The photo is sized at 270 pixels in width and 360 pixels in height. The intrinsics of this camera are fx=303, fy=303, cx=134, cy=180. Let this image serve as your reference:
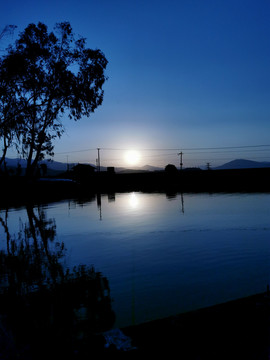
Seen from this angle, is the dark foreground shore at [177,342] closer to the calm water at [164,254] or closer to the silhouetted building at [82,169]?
the calm water at [164,254]

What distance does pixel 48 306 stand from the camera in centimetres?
566

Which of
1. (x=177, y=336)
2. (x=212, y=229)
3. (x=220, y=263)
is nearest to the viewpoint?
(x=177, y=336)

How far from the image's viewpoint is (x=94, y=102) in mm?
24266

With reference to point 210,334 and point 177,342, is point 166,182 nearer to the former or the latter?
point 210,334

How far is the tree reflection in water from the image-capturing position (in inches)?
132

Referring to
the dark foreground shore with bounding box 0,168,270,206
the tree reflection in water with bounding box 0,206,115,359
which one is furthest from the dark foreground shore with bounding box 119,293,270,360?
the dark foreground shore with bounding box 0,168,270,206

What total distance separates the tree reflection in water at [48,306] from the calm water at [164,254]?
368 millimetres

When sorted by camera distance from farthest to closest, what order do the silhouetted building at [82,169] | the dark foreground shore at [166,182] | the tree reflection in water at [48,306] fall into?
the silhouetted building at [82,169] < the dark foreground shore at [166,182] < the tree reflection in water at [48,306]

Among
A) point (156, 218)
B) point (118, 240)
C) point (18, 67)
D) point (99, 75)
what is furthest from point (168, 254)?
point (99, 75)

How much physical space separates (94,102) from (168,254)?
57.3 ft

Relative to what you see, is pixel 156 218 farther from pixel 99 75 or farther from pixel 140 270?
pixel 99 75

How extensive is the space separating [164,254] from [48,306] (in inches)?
188

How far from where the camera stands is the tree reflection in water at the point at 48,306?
132 inches

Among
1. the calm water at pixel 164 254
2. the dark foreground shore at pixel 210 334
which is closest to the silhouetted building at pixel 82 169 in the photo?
the calm water at pixel 164 254
